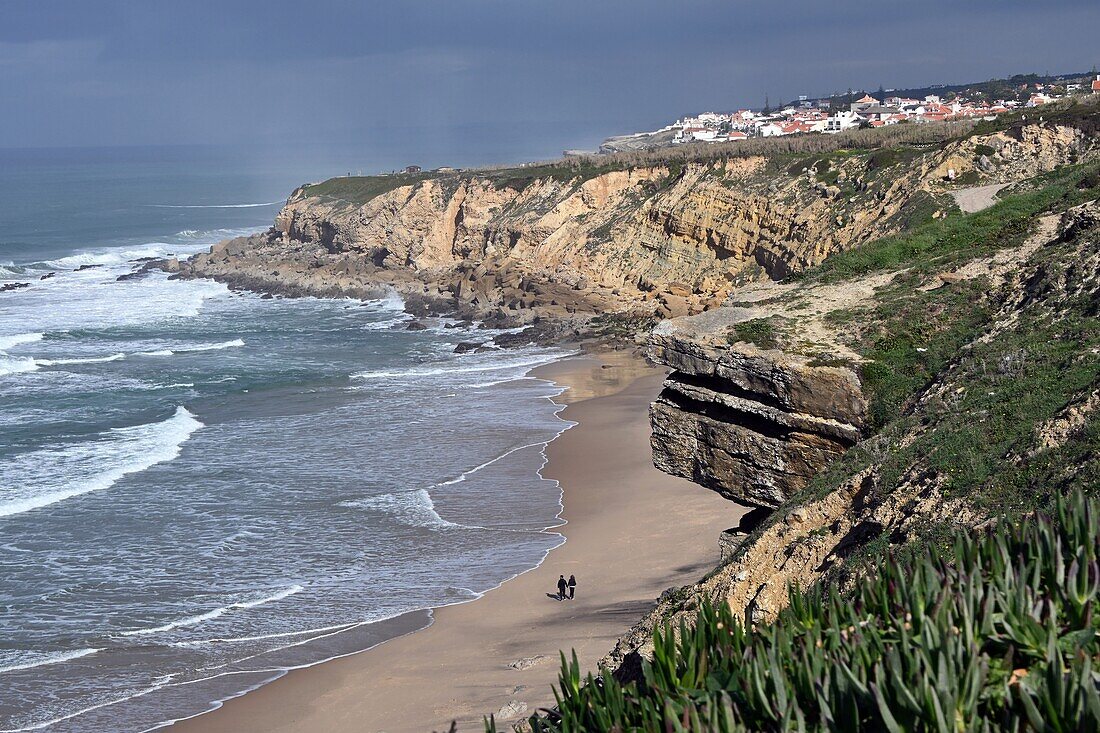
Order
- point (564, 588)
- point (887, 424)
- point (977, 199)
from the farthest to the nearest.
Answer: point (977, 199) → point (564, 588) → point (887, 424)

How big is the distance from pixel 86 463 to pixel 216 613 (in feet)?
37.8

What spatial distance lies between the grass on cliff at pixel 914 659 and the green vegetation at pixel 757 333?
592 centimetres

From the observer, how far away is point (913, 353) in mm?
13203

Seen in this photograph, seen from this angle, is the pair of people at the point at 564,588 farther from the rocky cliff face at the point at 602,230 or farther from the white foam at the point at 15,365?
the white foam at the point at 15,365

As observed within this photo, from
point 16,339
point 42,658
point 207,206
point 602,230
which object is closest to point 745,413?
point 42,658

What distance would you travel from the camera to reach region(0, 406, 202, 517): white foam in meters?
25.8

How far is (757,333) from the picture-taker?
44.1ft

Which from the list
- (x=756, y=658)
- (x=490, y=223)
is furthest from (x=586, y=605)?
(x=490, y=223)

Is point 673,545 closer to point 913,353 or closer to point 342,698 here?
point 342,698

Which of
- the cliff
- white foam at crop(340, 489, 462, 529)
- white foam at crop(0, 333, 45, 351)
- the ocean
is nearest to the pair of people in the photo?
the ocean

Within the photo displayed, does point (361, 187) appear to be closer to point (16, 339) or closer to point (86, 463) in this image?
point (16, 339)

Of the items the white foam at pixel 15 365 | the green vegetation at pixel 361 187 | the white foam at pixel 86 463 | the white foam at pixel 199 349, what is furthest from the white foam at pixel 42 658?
the green vegetation at pixel 361 187

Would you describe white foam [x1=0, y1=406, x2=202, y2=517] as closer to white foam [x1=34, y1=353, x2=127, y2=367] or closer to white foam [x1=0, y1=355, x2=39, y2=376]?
white foam [x1=0, y1=355, x2=39, y2=376]

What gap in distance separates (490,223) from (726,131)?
8658 centimetres
